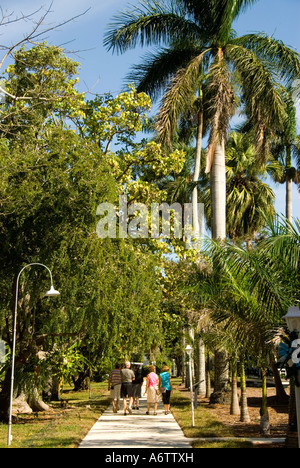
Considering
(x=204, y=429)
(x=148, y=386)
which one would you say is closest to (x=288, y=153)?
(x=148, y=386)

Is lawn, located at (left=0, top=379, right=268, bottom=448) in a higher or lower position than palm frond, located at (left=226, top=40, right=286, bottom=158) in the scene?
lower

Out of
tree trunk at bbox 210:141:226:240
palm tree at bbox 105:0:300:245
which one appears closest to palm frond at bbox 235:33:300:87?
palm tree at bbox 105:0:300:245

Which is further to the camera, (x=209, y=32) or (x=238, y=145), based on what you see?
(x=238, y=145)

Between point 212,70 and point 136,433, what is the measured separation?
1278 cm

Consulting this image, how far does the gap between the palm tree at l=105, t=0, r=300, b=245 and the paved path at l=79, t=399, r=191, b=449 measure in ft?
22.8

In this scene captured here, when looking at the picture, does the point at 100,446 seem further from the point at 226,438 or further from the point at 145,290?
the point at 145,290

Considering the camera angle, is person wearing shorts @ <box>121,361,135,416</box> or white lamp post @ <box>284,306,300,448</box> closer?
white lamp post @ <box>284,306,300,448</box>

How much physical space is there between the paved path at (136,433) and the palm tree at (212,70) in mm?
6941

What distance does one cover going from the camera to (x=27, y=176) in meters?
14.2

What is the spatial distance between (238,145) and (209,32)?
13137 millimetres

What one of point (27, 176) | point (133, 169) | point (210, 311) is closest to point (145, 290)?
point (210, 311)

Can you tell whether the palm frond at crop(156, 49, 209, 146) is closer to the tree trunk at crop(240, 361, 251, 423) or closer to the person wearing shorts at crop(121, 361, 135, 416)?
the person wearing shorts at crop(121, 361, 135, 416)

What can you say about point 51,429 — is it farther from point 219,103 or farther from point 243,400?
point 219,103

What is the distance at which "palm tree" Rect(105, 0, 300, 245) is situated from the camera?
811 inches
